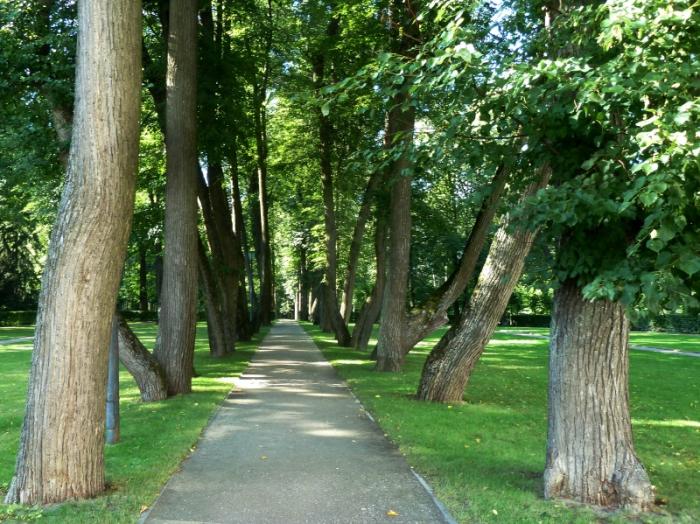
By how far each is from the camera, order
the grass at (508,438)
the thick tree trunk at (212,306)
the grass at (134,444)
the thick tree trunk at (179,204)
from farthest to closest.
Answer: the thick tree trunk at (212,306) → the thick tree trunk at (179,204) → the grass at (508,438) → the grass at (134,444)

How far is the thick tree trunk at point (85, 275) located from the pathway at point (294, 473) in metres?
0.89

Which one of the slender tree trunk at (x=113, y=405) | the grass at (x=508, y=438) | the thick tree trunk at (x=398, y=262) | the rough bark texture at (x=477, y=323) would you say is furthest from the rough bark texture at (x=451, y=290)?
the slender tree trunk at (x=113, y=405)

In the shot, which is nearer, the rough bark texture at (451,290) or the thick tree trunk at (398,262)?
the rough bark texture at (451,290)

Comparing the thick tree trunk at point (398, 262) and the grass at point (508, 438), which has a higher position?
the thick tree trunk at point (398, 262)

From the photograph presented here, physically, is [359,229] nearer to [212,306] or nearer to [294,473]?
[212,306]

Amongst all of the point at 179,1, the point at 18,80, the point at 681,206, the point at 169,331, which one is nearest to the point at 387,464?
the point at 681,206

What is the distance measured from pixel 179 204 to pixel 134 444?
5.04 meters

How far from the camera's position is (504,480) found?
6.02 metres

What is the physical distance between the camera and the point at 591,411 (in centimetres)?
532

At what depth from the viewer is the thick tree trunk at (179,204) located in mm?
11367

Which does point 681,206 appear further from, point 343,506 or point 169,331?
point 169,331

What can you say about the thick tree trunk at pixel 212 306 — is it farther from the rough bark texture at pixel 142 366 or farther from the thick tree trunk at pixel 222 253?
the rough bark texture at pixel 142 366

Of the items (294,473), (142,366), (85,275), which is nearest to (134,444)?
(294,473)

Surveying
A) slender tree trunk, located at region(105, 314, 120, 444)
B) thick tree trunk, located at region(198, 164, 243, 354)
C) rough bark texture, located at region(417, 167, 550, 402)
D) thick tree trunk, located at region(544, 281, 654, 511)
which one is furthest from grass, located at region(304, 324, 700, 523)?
thick tree trunk, located at region(198, 164, 243, 354)
